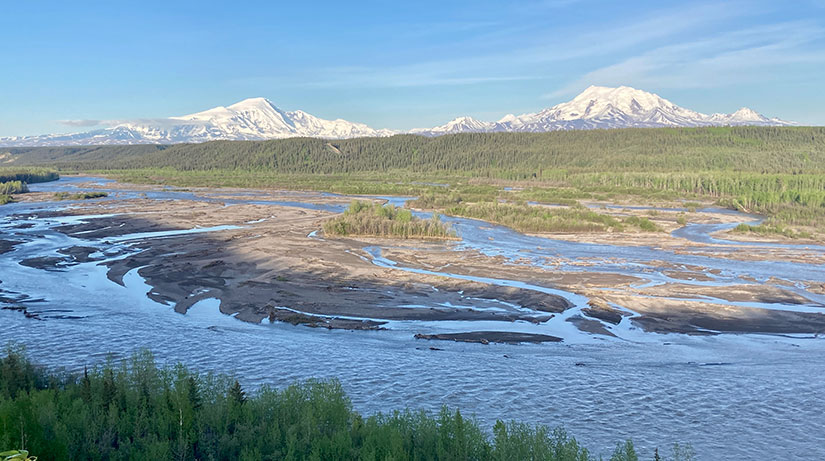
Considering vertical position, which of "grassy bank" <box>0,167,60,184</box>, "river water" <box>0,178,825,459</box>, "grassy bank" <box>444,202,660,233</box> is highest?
"grassy bank" <box>0,167,60,184</box>

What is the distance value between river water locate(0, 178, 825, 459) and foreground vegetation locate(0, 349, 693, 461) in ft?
7.12

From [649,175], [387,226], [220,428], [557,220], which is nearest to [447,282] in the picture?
[387,226]

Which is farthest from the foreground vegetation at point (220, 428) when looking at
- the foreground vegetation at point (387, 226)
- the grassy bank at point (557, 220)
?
the grassy bank at point (557, 220)

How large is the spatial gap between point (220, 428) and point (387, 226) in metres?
46.0

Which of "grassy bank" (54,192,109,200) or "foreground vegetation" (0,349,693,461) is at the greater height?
"grassy bank" (54,192,109,200)

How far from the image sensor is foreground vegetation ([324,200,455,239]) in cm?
6347

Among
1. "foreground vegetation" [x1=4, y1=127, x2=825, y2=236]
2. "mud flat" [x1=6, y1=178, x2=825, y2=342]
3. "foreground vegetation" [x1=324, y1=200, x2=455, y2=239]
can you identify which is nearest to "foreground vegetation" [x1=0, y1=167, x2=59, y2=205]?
"foreground vegetation" [x1=4, y1=127, x2=825, y2=236]

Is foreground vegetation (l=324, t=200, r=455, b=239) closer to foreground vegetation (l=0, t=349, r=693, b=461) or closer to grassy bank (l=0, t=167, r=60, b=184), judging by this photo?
foreground vegetation (l=0, t=349, r=693, b=461)

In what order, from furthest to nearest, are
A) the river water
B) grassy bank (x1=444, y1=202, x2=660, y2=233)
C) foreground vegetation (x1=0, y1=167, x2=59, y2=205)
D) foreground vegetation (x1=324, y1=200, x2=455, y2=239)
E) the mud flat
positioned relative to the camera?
foreground vegetation (x1=0, y1=167, x2=59, y2=205), grassy bank (x1=444, y1=202, x2=660, y2=233), foreground vegetation (x1=324, y1=200, x2=455, y2=239), the mud flat, the river water

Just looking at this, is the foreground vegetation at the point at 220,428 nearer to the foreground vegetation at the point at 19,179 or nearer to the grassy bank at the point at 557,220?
the grassy bank at the point at 557,220

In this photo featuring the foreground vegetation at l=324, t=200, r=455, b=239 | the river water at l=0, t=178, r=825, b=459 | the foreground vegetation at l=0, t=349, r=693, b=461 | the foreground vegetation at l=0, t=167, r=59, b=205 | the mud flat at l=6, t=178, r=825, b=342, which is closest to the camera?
the foreground vegetation at l=0, t=349, r=693, b=461

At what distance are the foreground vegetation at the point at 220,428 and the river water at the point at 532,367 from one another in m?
2.17

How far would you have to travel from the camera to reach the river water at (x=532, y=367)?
22.2 meters

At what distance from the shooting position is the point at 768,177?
4697 inches
